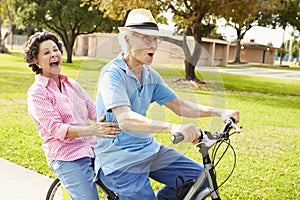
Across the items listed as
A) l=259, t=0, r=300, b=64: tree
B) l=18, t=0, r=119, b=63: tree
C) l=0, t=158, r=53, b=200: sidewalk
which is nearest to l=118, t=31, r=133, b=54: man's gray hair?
l=0, t=158, r=53, b=200: sidewalk

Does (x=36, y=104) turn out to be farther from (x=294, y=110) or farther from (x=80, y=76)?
(x=294, y=110)

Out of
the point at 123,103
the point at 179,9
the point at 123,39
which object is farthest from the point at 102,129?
the point at 179,9

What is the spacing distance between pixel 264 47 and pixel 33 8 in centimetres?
3835

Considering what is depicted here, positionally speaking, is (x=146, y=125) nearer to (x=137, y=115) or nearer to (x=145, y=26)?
(x=137, y=115)

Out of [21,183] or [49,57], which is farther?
[21,183]

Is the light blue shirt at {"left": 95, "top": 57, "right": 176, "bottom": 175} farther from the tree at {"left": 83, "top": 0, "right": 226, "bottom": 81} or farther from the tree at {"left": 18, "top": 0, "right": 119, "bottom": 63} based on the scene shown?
the tree at {"left": 18, "top": 0, "right": 119, "bottom": 63}

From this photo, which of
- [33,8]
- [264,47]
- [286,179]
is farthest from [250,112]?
[264,47]

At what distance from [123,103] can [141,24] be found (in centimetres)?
39

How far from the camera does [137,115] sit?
7.28 feet

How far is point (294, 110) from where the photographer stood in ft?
41.0

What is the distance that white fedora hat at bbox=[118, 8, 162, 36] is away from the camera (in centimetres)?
227

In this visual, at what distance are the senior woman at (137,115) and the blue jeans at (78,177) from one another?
0.71 feet

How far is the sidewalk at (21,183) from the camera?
4.21m

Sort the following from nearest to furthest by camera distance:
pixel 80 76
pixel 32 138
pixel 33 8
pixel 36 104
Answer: pixel 80 76, pixel 36 104, pixel 32 138, pixel 33 8
